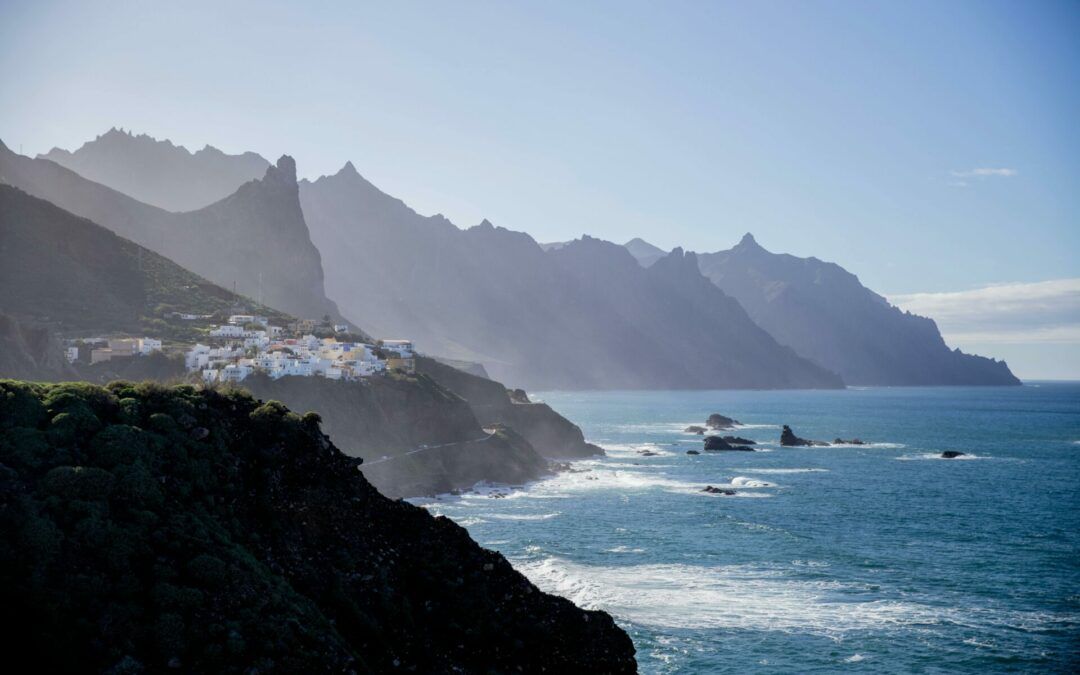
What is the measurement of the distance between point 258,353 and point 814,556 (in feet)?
241

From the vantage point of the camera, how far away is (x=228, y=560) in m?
21.4

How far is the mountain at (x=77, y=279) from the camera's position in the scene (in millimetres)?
102938

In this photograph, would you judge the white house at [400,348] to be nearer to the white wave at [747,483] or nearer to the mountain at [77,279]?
the mountain at [77,279]

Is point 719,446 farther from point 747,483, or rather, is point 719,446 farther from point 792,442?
point 747,483

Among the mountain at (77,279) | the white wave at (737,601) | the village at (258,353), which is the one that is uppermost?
the mountain at (77,279)

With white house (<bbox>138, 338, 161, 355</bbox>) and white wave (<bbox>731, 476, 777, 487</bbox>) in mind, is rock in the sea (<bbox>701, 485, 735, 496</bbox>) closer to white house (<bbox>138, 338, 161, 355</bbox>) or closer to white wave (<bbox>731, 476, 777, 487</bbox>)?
white wave (<bbox>731, 476, 777, 487</bbox>)

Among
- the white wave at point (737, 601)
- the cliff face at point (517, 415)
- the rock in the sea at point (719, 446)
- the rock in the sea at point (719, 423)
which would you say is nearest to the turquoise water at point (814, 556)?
the white wave at point (737, 601)

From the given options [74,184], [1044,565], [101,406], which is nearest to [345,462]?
[101,406]

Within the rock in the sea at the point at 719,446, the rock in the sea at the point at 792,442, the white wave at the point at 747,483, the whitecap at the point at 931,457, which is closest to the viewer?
the white wave at the point at 747,483

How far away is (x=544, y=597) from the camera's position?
26.5 metres

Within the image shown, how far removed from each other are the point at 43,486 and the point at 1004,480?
10347 centimetres

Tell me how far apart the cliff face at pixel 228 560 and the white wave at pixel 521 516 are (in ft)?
153

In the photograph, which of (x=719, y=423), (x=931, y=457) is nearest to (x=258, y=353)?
(x=931, y=457)

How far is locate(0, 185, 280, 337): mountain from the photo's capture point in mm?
102938
